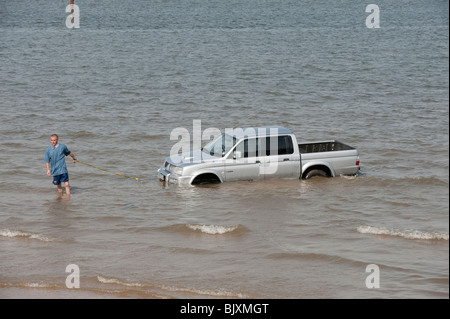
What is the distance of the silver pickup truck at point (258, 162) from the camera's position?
19219 mm

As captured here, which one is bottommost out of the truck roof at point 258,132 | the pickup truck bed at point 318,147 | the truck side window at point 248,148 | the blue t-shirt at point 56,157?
the blue t-shirt at point 56,157

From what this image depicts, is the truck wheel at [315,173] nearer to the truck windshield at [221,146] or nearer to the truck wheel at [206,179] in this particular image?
the truck windshield at [221,146]

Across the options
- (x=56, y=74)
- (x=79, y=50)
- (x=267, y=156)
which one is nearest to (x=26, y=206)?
(x=267, y=156)

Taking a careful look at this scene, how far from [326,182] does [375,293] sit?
24.2 ft

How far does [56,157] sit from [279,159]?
593 cm

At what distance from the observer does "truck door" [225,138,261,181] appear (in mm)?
19250

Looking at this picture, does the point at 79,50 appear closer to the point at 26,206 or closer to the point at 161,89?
the point at 161,89

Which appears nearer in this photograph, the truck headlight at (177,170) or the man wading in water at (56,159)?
the man wading in water at (56,159)

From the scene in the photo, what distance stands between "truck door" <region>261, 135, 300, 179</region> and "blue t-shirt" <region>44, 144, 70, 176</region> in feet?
17.4

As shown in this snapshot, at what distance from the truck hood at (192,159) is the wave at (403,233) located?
189 inches

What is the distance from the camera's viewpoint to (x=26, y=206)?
18719 mm

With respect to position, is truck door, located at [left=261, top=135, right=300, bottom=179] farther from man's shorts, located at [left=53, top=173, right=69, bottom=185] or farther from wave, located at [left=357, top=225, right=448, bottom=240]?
man's shorts, located at [left=53, top=173, right=69, bottom=185]
